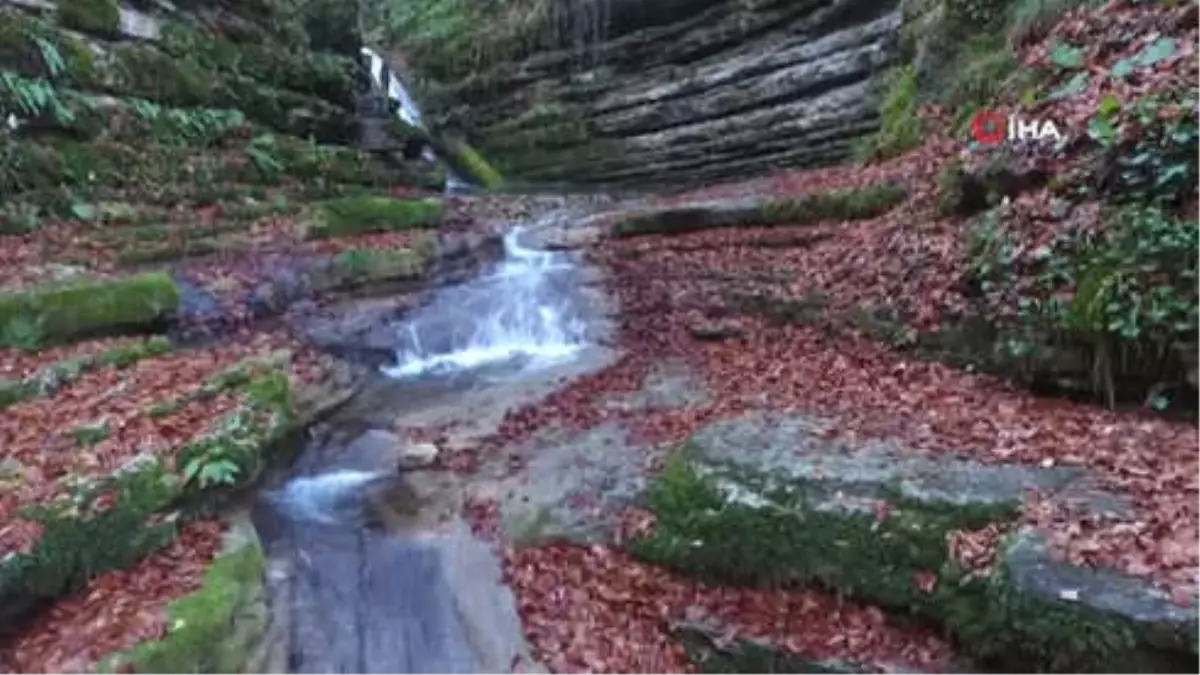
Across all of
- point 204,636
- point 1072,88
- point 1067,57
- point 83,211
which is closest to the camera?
point 204,636

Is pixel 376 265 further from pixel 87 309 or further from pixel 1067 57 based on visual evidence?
pixel 1067 57

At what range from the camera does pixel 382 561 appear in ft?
19.0

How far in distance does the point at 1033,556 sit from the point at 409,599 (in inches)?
139

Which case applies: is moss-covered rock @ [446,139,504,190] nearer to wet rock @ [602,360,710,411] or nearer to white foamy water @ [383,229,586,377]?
white foamy water @ [383,229,586,377]

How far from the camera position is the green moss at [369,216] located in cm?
1242

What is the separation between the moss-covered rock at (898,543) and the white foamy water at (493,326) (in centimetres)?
458

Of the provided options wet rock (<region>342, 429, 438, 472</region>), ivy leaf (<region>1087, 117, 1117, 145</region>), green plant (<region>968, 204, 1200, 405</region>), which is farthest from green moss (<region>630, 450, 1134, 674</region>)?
ivy leaf (<region>1087, 117, 1117, 145</region>)

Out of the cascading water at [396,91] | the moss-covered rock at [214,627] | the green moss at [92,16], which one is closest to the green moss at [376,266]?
the green moss at [92,16]

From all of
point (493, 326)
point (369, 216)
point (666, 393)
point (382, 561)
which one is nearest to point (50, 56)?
point (369, 216)

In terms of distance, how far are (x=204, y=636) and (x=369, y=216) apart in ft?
30.7

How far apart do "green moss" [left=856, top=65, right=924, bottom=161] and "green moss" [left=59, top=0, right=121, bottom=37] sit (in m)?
11.6

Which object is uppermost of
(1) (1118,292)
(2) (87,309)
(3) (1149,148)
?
(3) (1149,148)

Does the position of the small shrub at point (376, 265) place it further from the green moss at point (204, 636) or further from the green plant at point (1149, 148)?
the green plant at point (1149, 148)

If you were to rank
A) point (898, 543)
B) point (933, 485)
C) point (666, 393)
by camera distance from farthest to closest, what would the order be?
point (666, 393) < point (933, 485) < point (898, 543)
